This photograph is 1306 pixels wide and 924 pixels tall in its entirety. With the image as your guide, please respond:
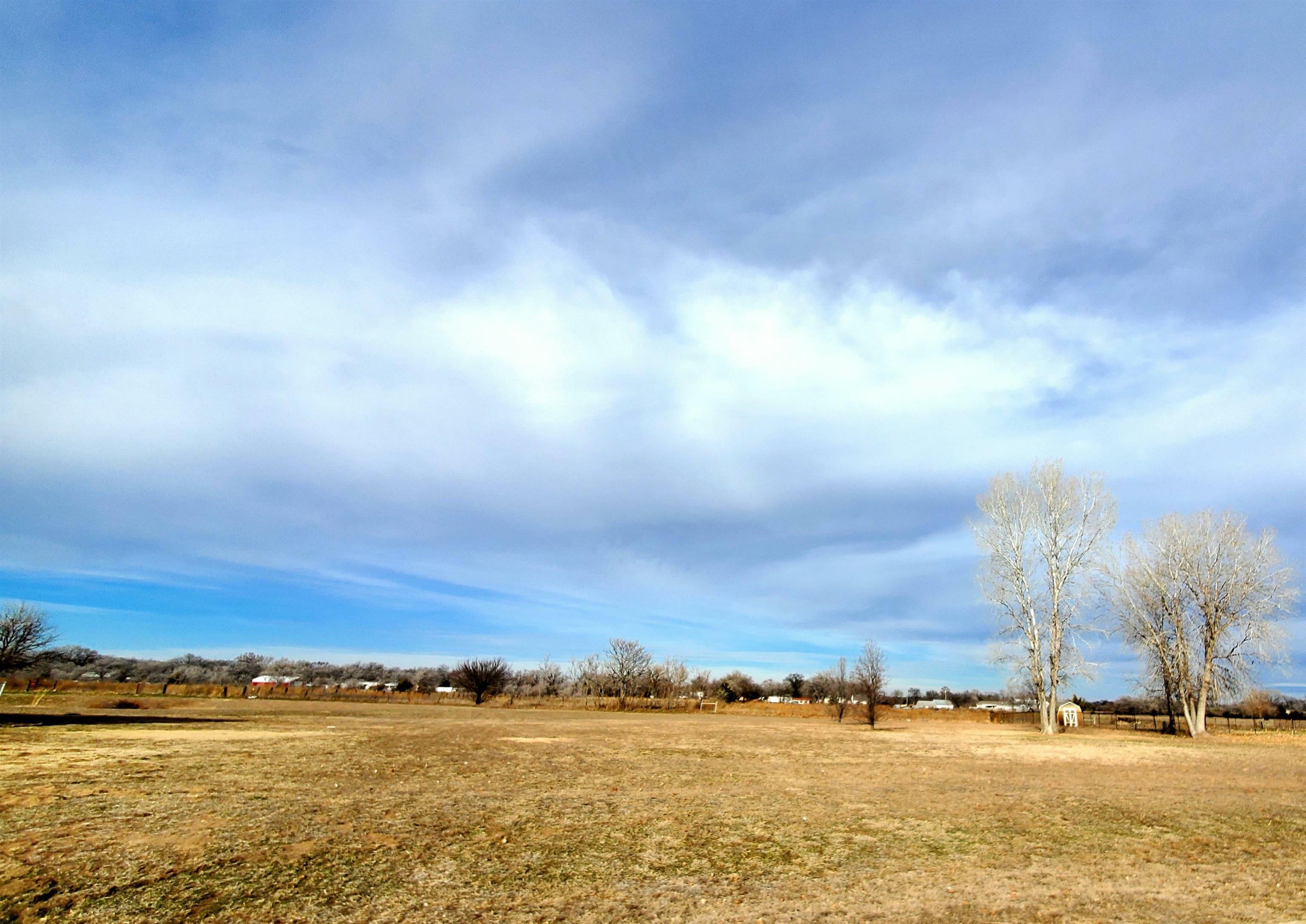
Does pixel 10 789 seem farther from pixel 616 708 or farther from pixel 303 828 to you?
pixel 616 708

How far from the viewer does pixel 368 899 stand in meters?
6.36

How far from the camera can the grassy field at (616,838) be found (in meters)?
6.50

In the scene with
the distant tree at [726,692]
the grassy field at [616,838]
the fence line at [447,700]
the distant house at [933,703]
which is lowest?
the distant house at [933,703]

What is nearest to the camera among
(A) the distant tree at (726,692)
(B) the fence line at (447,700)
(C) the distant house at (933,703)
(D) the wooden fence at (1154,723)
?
(D) the wooden fence at (1154,723)

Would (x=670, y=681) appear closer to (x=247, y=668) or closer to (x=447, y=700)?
(x=447, y=700)

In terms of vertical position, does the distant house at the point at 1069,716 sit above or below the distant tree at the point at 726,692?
above

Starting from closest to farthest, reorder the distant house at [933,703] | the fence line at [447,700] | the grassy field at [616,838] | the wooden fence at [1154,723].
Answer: the grassy field at [616,838], the wooden fence at [1154,723], the fence line at [447,700], the distant house at [933,703]

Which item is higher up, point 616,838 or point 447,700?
point 616,838

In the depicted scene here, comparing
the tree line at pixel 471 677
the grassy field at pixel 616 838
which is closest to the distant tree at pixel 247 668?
the tree line at pixel 471 677

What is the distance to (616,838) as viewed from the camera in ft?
30.6

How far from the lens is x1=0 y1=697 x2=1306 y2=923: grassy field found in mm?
6500

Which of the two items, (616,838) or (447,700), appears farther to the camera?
(447,700)

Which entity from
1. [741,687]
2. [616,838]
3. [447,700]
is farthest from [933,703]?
[616,838]

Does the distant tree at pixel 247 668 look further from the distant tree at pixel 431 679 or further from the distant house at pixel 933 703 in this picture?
the distant house at pixel 933 703
